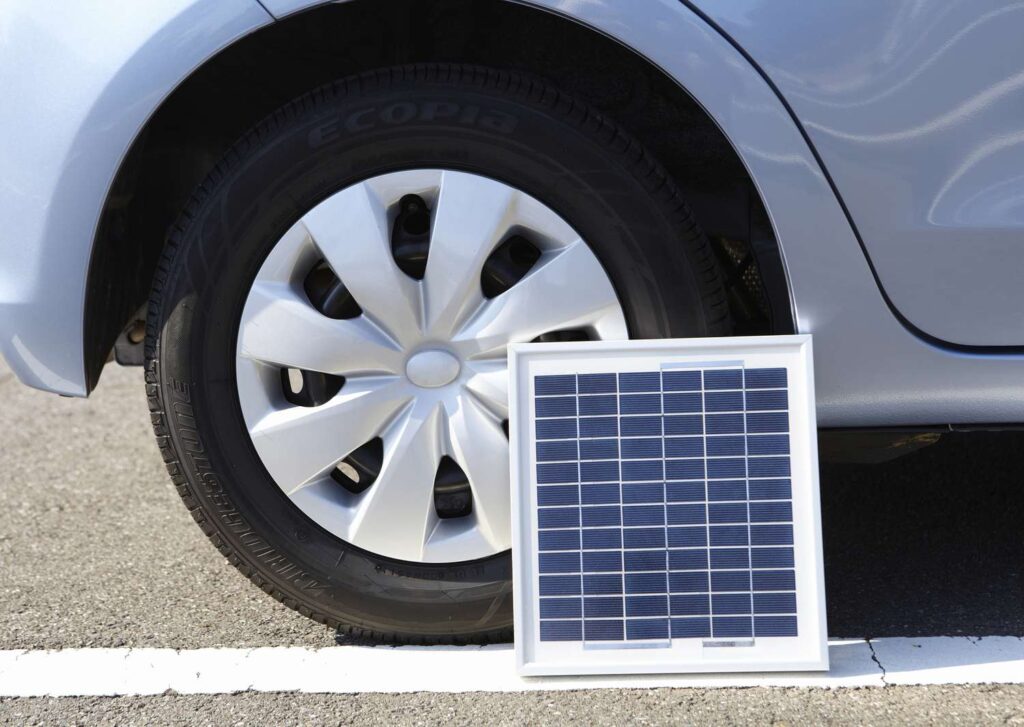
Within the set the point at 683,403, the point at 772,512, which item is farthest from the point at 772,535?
the point at 683,403

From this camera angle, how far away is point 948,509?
2299mm

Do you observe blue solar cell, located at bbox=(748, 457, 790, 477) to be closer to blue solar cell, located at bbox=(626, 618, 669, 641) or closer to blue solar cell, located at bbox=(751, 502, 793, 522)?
blue solar cell, located at bbox=(751, 502, 793, 522)

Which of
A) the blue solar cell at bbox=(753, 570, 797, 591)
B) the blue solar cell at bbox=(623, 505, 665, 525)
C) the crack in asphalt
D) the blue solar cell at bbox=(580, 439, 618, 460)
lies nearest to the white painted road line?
the crack in asphalt

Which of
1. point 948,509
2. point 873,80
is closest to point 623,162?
point 873,80

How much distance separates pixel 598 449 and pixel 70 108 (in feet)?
3.01

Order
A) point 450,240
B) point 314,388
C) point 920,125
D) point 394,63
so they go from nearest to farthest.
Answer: point 920,125 → point 450,240 → point 314,388 → point 394,63

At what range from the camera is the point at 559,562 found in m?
1.66

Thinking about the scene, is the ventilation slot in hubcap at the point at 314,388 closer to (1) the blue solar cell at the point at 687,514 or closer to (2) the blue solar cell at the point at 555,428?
(2) the blue solar cell at the point at 555,428

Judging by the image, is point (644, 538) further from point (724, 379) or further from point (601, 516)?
point (724, 379)

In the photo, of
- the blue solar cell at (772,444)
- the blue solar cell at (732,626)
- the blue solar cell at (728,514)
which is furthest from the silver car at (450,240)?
the blue solar cell at (732,626)

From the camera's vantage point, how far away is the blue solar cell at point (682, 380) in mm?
1666

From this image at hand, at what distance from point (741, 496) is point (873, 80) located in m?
0.63

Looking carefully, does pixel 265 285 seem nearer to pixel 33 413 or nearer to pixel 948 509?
pixel 948 509

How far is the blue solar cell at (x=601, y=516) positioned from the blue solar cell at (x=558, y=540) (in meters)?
0.03
